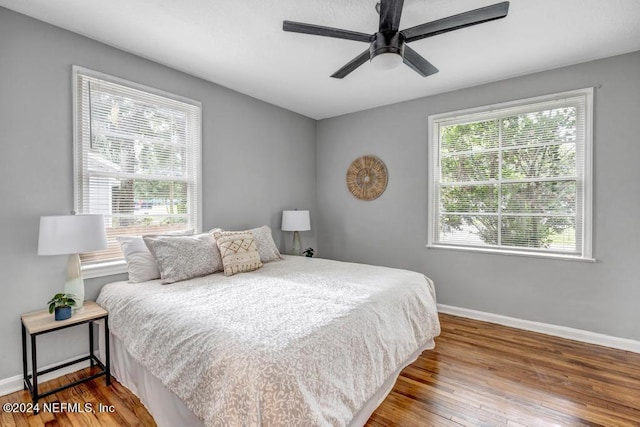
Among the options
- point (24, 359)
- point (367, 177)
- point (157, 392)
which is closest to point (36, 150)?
point (24, 359)

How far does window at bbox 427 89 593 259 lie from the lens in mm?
2887

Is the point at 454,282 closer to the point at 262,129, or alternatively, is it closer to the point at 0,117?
the point at 262,129

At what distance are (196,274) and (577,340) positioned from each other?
3513 millimetres

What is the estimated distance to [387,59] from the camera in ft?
6.14

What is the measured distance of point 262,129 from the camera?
3832mm

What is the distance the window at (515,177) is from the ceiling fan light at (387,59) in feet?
6.28

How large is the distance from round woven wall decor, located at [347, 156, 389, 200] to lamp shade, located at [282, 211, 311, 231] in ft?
2.81

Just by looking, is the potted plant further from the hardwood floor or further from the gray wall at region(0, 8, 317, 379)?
the hardwood floor

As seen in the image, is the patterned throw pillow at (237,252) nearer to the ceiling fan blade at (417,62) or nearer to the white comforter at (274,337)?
the white comforter at (274,337)

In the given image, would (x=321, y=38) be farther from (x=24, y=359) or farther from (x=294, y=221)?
(x=24, y=359)

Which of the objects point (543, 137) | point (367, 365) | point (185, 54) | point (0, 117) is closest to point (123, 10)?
point (185, 54)

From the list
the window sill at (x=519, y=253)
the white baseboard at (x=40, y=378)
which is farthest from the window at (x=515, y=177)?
the white baseboard at (x=40, y=378)

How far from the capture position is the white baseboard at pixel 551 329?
2.68m

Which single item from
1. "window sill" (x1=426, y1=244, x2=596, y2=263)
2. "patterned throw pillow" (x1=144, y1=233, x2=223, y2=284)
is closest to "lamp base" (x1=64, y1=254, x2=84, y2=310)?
"patterned throw pillow" (x1=144, y1=233, x2=223, y2=284)
